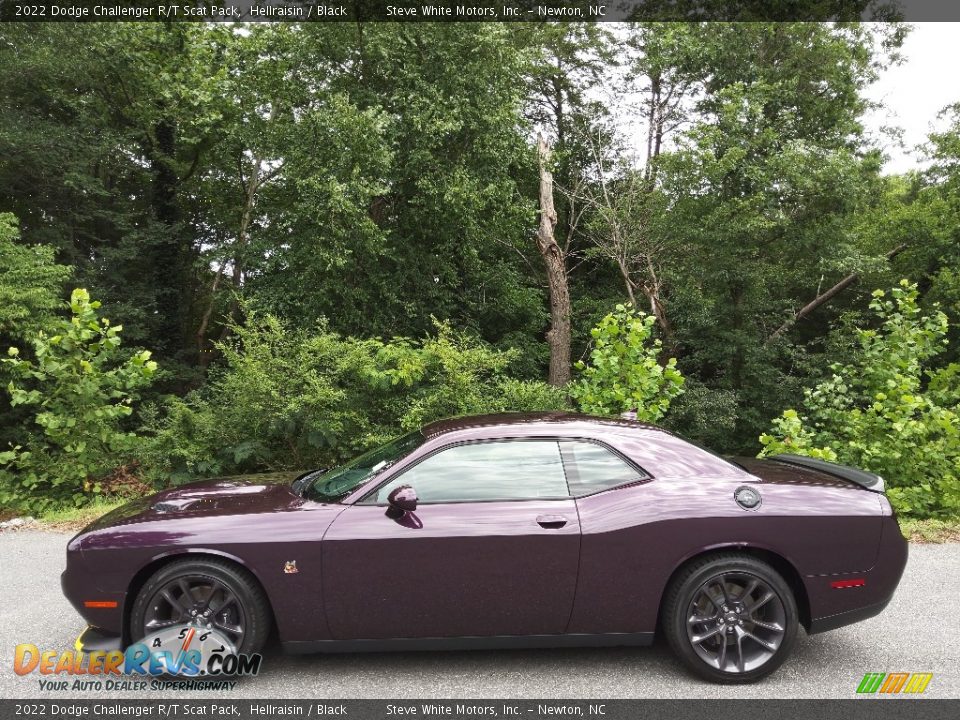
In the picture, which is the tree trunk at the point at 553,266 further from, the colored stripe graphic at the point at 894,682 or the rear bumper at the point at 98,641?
the rear bumper at the point at 98,641

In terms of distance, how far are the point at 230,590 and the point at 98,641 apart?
2.53 ft

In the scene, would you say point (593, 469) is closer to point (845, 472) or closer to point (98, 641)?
point (845, 472)

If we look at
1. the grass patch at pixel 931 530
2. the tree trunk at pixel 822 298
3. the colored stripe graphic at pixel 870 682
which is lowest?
the grass patch at pixel 931 530

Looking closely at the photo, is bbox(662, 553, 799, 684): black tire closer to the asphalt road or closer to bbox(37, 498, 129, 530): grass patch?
the asphalt road

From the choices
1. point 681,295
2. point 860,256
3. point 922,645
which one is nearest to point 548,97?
point 681,295

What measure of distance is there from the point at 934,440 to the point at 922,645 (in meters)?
4.58

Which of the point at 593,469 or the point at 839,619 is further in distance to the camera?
the point at 593,469

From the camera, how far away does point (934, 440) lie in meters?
7.46

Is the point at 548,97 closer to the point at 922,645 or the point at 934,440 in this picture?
the point at 934,440

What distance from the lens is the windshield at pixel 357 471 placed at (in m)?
3.66

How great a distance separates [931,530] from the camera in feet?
20.0

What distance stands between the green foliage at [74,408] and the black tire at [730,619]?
252 inches

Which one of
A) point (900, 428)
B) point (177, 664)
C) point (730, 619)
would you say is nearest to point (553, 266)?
point (900, 428)

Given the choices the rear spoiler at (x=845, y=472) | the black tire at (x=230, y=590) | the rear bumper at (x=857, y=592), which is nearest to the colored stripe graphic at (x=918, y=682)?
the rear bumper at (x=857, y=592)
